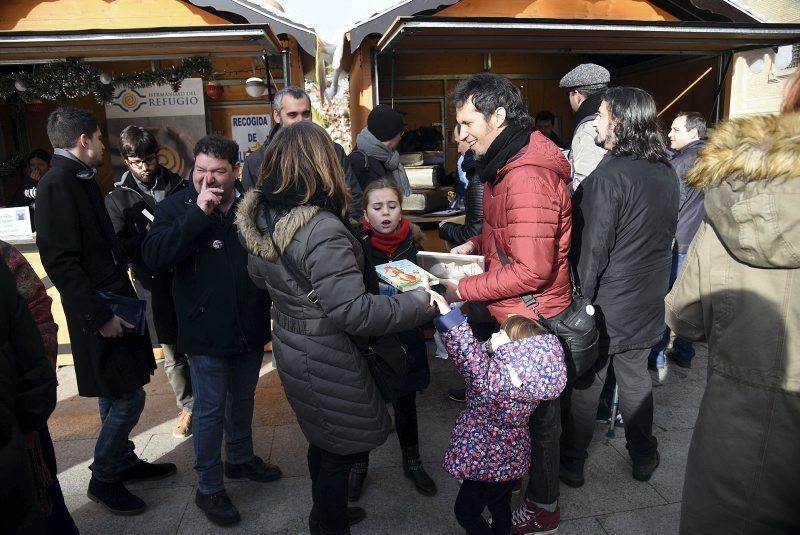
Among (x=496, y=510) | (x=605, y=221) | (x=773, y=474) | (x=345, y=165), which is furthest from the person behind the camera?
(x=345, y=165)

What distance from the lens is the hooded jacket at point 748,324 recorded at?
4.24ft

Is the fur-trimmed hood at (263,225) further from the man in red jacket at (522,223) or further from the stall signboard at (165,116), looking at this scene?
the stall signboard at (165,116)

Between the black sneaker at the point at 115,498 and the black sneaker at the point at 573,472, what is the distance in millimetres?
2319

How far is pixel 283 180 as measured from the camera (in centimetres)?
196

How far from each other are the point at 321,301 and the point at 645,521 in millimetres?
2046

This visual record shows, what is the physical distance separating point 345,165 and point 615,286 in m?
1.86

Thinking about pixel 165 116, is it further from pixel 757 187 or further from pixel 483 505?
pixel 757 187

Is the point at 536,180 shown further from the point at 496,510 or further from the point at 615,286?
the point at 496,510

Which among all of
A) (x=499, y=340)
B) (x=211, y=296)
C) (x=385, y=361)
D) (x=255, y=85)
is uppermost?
(x=255, y=85)

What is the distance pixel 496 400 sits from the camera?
2039 mm

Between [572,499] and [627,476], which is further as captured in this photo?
[627,476]

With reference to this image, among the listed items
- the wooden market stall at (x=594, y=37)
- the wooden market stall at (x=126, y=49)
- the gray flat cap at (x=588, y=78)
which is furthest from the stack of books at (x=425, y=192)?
the gray flat cap at (x=588, y=78)

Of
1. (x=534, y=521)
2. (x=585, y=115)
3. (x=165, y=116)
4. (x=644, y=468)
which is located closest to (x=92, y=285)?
(x=534, y=521)

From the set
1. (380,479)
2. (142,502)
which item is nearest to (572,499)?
(380,479)
